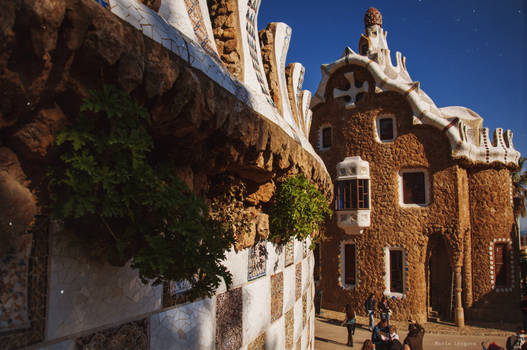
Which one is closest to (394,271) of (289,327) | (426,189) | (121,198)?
(426,189)

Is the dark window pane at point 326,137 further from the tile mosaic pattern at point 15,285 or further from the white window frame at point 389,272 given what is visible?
the tile mosaic pattern at point 15,285

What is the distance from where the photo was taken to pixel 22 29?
1.10 metres

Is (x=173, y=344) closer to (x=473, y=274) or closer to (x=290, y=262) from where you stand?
(x=290, y=262)

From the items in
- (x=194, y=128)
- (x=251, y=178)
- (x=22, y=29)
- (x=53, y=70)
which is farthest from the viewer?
(x=251, y=178)

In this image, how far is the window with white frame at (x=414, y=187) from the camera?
12945 mm

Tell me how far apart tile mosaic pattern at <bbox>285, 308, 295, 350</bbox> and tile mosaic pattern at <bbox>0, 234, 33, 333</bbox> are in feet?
10.1

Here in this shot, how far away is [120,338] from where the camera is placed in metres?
1.68

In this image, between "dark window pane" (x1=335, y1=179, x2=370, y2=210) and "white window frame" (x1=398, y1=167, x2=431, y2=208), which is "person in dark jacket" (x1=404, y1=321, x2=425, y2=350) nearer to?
Answer: "dark window pane" (x1=335, y1=179, x2=370, y2=210)

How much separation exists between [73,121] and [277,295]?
9.24 ft

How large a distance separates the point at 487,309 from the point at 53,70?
48.6 feet

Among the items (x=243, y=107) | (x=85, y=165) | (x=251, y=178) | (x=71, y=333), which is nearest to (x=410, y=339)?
(x=251, y=178)

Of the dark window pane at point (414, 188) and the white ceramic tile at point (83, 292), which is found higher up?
the dark window pane at point (414, 188)

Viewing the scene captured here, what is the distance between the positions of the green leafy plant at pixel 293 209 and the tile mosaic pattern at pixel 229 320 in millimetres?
795

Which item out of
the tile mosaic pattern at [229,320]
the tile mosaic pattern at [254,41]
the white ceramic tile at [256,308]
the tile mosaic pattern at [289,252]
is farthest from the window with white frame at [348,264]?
the tile mosaic pattern at [229,320]
